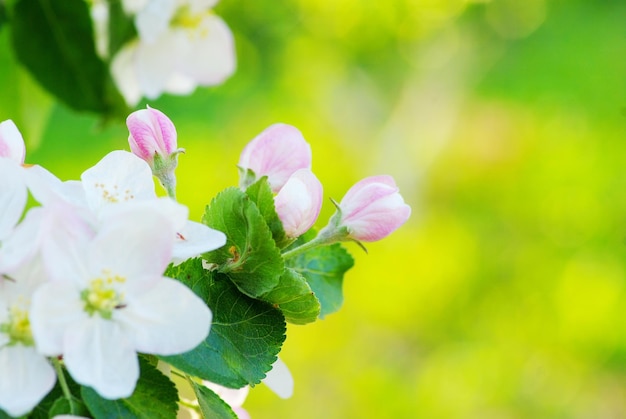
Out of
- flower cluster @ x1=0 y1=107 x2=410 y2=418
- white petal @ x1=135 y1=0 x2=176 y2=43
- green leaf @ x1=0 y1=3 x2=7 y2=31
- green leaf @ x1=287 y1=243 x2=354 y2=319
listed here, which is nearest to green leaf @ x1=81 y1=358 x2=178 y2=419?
flower cluster @ x1=0 y1=107 x2=410 y2=418

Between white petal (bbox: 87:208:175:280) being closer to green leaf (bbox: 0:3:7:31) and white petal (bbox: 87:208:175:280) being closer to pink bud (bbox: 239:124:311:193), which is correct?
pink bud (bbox: 239:124:311:193)

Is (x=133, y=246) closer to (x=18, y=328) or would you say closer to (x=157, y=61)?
(x=18, y=328)

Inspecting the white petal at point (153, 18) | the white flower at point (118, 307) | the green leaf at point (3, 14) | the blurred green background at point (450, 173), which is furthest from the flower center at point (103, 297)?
the blurred green background at point (450, 173)

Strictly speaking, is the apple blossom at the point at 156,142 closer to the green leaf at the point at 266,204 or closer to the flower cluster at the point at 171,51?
the green leaf at the point at 266,204

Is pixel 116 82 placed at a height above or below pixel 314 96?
Answer: below

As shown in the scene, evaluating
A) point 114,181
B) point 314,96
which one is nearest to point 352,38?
point 314,96

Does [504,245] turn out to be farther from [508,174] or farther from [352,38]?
[352,38]
